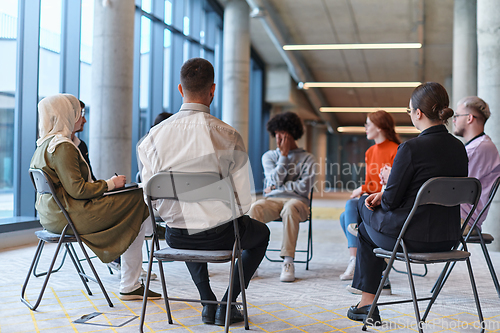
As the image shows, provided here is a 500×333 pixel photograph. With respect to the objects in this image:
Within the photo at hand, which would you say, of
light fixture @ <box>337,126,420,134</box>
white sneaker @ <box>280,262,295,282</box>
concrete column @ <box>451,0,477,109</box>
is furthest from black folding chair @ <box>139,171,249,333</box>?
light fixture @ <box>337,126,420,134</box>

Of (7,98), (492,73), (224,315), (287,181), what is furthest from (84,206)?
(492,73)

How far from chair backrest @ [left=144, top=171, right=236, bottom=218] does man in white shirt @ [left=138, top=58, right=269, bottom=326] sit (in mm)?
85

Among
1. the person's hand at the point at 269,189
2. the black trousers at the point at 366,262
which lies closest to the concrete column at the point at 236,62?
the person's hand at the point at 269,189

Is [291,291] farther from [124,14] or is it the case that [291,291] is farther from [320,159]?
[320,159]

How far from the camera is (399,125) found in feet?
75.5

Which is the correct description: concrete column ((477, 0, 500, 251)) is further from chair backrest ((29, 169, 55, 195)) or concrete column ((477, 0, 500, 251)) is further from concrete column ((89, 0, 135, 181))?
chair backrest ((29, 169, 55, 195))

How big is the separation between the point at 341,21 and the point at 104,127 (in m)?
6.88

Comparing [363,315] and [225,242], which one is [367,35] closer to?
[363,315]

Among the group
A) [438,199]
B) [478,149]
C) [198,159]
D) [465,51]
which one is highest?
[465,51]

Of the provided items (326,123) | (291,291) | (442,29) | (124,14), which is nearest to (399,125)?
(326,123)

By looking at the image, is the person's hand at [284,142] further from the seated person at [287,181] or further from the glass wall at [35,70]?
the glass wall at [35,70]

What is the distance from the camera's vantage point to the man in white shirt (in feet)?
7.16

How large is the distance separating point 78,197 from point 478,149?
271 centimetres

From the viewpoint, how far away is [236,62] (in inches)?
379
